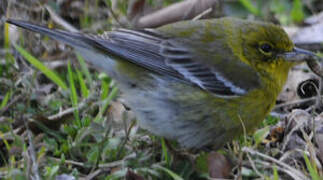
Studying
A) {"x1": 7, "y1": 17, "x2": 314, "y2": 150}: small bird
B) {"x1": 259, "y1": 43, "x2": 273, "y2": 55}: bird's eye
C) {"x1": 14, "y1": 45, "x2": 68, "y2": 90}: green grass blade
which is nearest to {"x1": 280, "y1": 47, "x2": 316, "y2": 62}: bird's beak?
{"x1": 7, "y1": 17, "x2": 314, "y2": 150}: small bird

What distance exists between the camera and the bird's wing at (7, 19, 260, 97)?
4.27 meters

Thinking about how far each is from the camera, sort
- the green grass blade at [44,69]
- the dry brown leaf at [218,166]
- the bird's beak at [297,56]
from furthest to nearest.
A: 1. the green grass blade at [44,69]
2. the bird's beak at [297,56]
3. the dry brown leaf at [218,166]

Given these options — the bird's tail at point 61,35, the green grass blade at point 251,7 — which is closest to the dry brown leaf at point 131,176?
the bird's tail at point 61,35

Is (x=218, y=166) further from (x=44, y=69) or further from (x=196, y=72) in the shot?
(x=44, y=69)

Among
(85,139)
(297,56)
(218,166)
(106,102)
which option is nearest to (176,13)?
(106,102)

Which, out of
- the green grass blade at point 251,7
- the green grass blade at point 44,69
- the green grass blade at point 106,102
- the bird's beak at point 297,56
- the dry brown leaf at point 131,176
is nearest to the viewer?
the dry brown leaf at point 131,176

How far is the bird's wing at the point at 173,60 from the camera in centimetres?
427

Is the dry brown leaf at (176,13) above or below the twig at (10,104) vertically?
above

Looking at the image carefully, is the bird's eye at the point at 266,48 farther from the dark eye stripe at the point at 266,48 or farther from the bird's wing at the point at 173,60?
the bird's wing at the point at 173,60

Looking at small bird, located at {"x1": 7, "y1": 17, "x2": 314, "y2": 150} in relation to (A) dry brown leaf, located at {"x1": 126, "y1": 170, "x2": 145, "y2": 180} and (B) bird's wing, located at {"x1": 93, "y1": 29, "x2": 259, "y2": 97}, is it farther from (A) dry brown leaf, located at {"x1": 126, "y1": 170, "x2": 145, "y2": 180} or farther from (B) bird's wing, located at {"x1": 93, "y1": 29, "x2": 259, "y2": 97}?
(A) dry brown leaf, located at {"x1": 126, "y1": 170, "x2": 145, "y2": 180}

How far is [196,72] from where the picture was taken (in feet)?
14.5

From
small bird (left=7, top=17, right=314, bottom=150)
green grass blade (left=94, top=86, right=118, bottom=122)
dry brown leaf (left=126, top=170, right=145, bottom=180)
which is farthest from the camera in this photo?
green grass blade (left=94, top=86, right=118, bottom=122)

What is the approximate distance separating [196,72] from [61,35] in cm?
111

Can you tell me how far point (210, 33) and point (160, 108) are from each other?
869 mm
